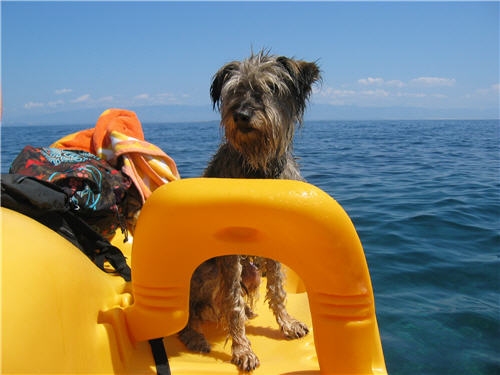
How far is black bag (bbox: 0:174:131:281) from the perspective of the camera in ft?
9.34

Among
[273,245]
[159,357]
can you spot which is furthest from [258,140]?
[159,357]

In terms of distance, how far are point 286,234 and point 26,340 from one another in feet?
4.35

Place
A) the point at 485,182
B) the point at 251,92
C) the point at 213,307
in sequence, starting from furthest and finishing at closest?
the point at 485,182 → the point at 251,92 → the point at 213,307

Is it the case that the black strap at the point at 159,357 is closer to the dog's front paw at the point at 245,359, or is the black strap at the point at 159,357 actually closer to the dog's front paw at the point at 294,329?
the dog's front paw at the point at 245,359

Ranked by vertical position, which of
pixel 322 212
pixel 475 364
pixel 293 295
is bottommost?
pixel 475 364

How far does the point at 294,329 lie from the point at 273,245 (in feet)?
4.39

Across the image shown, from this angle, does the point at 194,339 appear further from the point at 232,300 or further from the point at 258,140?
the point at 258,140

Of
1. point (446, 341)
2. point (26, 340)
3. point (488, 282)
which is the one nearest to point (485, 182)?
point (488, 282)

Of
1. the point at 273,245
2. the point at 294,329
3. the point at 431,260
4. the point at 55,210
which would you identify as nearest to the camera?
the point at 273,245

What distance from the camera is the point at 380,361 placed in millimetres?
2471

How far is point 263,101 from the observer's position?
3582 millimetres

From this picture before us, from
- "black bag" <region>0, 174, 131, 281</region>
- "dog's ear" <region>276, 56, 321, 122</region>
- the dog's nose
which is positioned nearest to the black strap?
A: "black bag" <region>0, 174, 131, 281</region>

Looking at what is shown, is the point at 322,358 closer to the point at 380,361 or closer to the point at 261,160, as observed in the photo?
the point at 380,361

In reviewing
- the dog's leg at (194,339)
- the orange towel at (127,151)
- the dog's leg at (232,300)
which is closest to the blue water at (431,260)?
the orange towel at (127,151)
